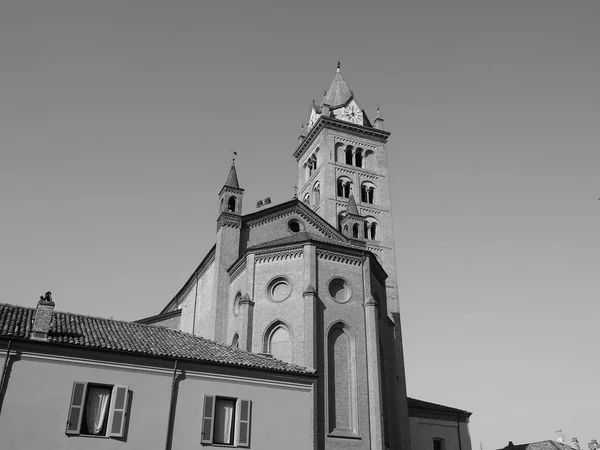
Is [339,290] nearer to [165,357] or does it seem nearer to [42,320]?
[165,357]

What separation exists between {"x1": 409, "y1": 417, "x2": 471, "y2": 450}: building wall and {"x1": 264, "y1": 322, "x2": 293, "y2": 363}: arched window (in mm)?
14112

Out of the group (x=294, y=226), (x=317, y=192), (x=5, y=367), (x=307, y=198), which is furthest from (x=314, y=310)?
(x=307, y=198)

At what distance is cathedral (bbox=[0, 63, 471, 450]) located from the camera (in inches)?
649

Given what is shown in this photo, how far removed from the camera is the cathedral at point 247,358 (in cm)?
1648

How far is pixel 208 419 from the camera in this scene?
17797 mm

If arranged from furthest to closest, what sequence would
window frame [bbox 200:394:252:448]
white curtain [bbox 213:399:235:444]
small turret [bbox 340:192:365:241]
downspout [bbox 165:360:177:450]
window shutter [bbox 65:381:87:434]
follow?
small turret [bbox 340:192:365:241]
white curtain [bbox 213:399:235:444]
window frame [bbox 200:394:252:448]
downspout [bbox 165:360:177:450]
window shutter [bbox 65:381:87:434]

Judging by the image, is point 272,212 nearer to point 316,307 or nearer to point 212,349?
point 316,307

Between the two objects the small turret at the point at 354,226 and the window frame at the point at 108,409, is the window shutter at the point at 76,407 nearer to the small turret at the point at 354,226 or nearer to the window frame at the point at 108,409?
the window frame at the point at 108,409

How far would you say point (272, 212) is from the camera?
32.8 metres

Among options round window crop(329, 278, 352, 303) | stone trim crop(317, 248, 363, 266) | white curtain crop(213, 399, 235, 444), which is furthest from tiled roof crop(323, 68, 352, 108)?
white curtain crop(213, 399, 235, 444)

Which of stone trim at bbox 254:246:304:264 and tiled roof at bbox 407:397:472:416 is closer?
stone trim at bbox 254:246:304:264

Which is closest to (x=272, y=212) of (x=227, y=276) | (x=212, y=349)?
(x=227, y=276)

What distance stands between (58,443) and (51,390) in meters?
1.52

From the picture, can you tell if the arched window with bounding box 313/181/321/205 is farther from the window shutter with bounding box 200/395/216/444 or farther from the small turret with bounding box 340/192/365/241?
the window shutter with bounding box 200/395/216/444
